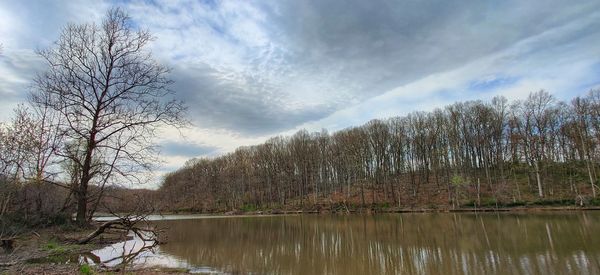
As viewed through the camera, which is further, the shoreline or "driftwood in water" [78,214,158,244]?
"driftwood in water" [78,214,158,244]

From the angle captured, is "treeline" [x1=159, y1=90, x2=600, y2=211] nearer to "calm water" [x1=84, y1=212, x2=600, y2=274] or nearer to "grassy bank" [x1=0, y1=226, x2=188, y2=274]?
"calm water" [x1=84, y1=212, x2=600, y2=274]

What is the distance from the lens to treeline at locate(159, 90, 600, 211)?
55.3 metres

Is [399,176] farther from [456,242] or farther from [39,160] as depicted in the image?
[39,160]

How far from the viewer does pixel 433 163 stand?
68875 millimetres

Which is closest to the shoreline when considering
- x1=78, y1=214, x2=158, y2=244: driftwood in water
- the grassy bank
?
the grassy bank

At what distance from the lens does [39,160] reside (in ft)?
61.5

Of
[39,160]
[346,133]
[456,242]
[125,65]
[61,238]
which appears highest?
[346,133]

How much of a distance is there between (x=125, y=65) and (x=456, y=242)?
21.1 m

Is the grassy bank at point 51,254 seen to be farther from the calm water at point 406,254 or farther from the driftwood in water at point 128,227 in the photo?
the calm water at point 406,254

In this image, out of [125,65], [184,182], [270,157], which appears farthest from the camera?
[184,182]

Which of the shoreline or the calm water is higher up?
the shoreline

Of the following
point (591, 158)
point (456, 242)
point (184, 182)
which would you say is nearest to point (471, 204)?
point (591, 158)

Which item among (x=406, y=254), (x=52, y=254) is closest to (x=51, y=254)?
(x=52, y=254)

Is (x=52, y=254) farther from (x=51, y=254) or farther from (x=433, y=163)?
(x=433, y=163)
